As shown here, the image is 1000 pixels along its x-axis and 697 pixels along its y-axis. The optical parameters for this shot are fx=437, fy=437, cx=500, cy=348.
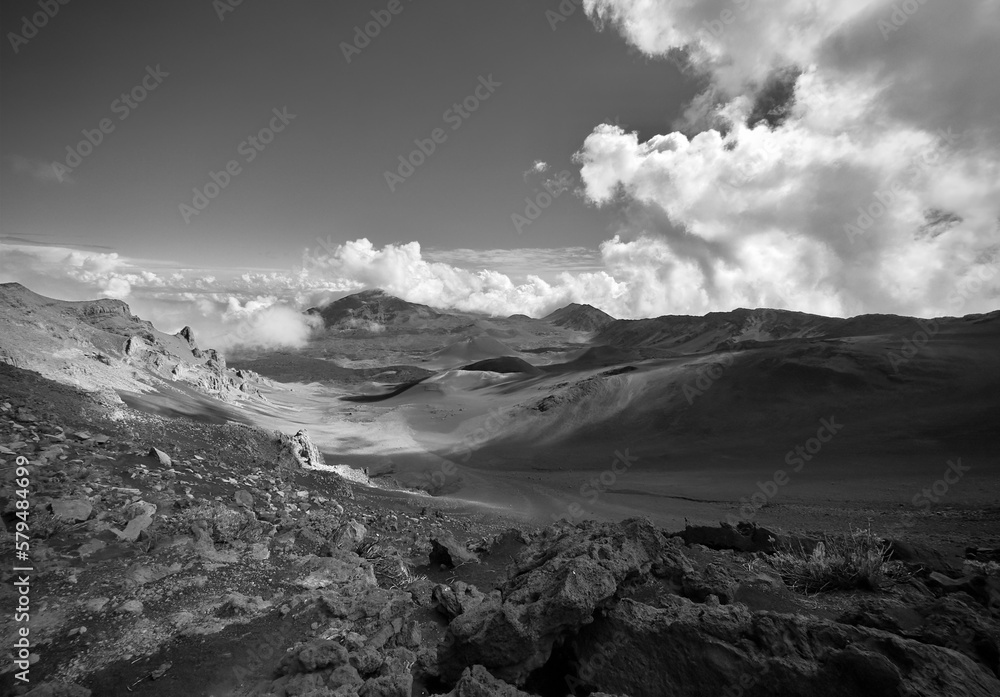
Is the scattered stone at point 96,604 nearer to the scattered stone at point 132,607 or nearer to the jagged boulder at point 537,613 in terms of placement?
the scattered stone at point 132,607

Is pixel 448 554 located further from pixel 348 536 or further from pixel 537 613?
pixel 537 613

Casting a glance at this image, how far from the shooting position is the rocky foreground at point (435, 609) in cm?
271

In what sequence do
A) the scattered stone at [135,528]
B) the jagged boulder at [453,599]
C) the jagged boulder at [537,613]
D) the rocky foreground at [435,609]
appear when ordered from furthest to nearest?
the scattered stone at [135,528] → the jagged boulder at [453,599] → the jagged boulder at [537,613] → the rocky foreground at [435,609]

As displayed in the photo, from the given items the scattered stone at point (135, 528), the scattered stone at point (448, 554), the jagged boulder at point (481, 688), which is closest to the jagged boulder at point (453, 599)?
the scattered stone at point (448, 554)

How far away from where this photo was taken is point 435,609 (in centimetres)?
509

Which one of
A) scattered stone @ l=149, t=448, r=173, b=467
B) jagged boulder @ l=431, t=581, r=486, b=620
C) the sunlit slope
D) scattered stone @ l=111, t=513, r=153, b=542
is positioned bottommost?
jagged boulder @ l=431, t=581, r=486, b=620

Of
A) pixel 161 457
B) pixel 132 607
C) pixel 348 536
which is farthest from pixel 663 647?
pixel 161 457

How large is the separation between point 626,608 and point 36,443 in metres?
9.78

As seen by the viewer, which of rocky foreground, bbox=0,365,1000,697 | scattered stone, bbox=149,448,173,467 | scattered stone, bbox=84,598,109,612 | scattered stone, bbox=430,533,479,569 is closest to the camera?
rocky foreground, bbox=0,365,1000,697

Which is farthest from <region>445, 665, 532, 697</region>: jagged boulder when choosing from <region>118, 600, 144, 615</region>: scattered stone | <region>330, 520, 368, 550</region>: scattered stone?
<region>330, 520, 368, 550</region>: scattered stone

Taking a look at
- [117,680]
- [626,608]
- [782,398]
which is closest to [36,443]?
[117,680]

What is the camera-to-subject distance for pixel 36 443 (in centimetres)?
743

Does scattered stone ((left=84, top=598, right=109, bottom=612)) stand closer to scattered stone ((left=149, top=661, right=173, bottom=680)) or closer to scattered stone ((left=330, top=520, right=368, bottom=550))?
scattered stone ((left=149, top=661, right=173, bottom=680))

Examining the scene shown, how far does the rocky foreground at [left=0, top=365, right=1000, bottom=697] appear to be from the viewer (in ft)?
8.90
